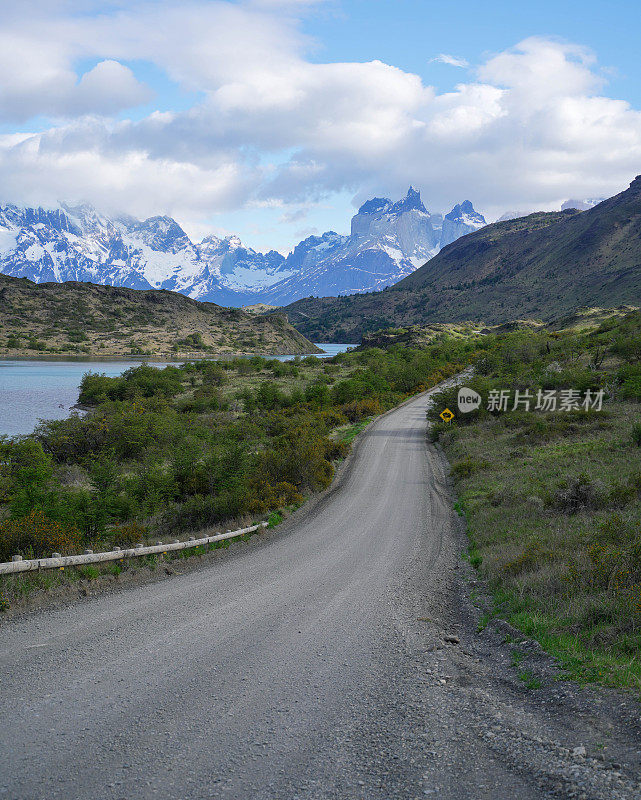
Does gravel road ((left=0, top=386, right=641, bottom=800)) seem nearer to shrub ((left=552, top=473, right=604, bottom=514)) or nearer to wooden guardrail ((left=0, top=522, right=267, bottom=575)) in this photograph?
wooden guardrail ((left=0, top=522, right=267, bottom=575))

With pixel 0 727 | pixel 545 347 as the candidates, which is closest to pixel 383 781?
pixel 0 727

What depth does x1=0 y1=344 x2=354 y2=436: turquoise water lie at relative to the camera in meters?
43.0

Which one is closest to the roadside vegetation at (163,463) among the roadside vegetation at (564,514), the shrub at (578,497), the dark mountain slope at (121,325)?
the roadside vegetation at (564,514)

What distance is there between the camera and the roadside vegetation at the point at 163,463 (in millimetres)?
13781

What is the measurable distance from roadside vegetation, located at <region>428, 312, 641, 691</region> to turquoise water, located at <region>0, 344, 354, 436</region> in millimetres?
34037

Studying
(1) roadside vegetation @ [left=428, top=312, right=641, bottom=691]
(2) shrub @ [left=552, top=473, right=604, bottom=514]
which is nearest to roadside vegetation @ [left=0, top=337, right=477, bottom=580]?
(1) roadside vegetation @ [left=428, top=312, right=641, bottom=691]

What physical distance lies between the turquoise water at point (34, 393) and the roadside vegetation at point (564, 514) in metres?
34.0

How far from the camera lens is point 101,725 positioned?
5500mm

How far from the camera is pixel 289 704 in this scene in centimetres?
622

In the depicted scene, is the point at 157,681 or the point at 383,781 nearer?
the point at 383,781

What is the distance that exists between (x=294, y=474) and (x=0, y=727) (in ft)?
56.1

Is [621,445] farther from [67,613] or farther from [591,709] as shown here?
[67,613]

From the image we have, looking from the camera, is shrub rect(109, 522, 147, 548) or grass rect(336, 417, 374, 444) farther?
grass rect(336, 417, 374, 444)

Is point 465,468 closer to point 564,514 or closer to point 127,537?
point 564,514
